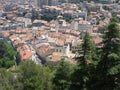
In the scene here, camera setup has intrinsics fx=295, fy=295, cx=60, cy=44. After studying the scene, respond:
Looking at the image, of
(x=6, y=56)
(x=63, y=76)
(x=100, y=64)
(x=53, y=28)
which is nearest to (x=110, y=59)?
(x=100, y=64)

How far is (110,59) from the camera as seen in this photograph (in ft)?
37.9

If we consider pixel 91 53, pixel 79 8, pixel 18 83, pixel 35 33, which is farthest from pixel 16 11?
pixel 91 53

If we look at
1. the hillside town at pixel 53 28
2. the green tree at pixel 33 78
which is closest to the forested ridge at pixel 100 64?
the green tree at pixel 33 78

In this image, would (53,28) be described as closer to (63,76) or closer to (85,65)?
(63,76)

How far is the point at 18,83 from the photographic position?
65.0 ft

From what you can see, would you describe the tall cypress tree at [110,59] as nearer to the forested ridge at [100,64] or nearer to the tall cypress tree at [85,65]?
the forested ridge at [100,64]

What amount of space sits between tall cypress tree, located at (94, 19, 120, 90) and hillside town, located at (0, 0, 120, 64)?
9.34 metres

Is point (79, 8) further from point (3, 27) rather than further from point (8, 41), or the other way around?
point (8, 41)

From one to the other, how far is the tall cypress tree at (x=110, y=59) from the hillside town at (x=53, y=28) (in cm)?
934

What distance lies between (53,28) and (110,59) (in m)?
48.2

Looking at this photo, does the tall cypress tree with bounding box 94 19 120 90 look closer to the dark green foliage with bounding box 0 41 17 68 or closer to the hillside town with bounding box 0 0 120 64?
the hillside town with bounding box 0 0 120 64

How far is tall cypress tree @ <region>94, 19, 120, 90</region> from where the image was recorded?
1162 centimetres

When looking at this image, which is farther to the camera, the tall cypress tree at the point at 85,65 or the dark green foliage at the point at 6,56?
the dark green foliage at the point at 6,56

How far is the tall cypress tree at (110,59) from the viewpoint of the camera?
1162 centimetres
